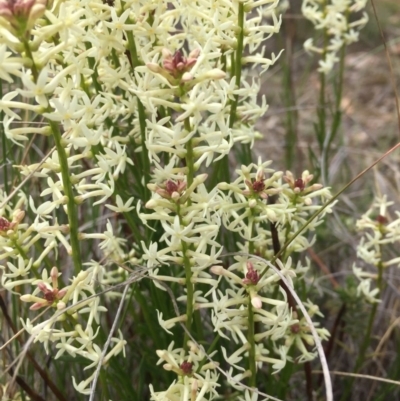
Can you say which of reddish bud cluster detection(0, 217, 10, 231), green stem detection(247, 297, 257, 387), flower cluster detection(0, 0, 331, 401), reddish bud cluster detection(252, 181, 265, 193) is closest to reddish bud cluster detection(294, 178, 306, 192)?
flower cluster detection(0, 0, 331, 401)

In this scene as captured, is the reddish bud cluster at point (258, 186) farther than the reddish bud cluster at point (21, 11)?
Yes

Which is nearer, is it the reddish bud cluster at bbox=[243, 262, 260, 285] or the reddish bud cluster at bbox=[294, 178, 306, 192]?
the reddish bud cluster at bbox=[243, 262, 260, 285]

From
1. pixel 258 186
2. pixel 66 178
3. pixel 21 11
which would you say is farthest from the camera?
pixel 258 186

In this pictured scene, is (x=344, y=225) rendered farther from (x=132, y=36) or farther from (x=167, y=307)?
(x=132, y=36)

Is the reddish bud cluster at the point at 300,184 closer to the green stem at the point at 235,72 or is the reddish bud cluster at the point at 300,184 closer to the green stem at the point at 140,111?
the green stem at the point at 235,72

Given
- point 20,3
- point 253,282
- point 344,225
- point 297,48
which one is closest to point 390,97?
point 297,48

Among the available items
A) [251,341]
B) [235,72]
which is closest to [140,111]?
[235,72]

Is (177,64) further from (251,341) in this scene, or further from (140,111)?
(251,341)

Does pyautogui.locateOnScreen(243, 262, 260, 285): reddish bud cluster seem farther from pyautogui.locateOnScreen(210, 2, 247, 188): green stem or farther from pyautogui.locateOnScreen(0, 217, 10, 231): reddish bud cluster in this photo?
pyautogui.locateOnScreen(0, 217, 10, 231): reddish bud cluster

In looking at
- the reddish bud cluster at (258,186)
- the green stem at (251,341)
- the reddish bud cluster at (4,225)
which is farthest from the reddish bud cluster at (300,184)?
the reddish bud cluster at (4,225)

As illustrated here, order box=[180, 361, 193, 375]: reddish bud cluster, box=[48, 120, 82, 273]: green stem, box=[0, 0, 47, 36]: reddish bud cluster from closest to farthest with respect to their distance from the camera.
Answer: box=[0, 0, 47, 36]: reddish bud cluster
box=[48, 120, 82, 273]: green stem
box=[180, 361, 193, 375]: reddish bud cluster

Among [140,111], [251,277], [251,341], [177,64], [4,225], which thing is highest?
[177,64]
